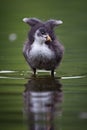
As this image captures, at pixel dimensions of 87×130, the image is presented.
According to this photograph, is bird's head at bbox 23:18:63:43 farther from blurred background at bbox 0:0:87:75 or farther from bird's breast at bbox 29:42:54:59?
blurred background at bbox 0:0:87:75

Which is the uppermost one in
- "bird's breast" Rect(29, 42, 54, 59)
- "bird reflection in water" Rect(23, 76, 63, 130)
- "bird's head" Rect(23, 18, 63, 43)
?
"bird's head" Rect(23, 18, 63, 43)

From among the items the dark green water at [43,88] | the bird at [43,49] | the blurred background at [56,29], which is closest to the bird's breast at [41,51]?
the bird at [43,49]

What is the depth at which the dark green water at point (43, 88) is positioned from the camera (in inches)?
178

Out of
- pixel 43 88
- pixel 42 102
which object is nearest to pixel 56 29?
pixel 43 88

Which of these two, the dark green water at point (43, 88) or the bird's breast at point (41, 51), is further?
the bird's breast at point (41, 51)

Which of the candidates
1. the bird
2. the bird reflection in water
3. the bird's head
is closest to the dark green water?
the bird reflection in water

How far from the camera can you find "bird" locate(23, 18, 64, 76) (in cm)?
673

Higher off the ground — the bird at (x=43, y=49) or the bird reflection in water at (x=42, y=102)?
the bird at (x=43, y=49)

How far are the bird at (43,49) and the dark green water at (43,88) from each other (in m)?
0.11

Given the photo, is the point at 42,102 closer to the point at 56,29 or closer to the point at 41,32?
the point at 41,32

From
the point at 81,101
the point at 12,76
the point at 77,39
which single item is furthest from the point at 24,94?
the point at 77,39

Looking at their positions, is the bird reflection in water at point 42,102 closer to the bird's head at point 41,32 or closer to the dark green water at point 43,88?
the dark green water at point 43,88

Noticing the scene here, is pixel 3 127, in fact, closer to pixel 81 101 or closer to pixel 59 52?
pixel 81 101

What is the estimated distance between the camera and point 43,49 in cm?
673
